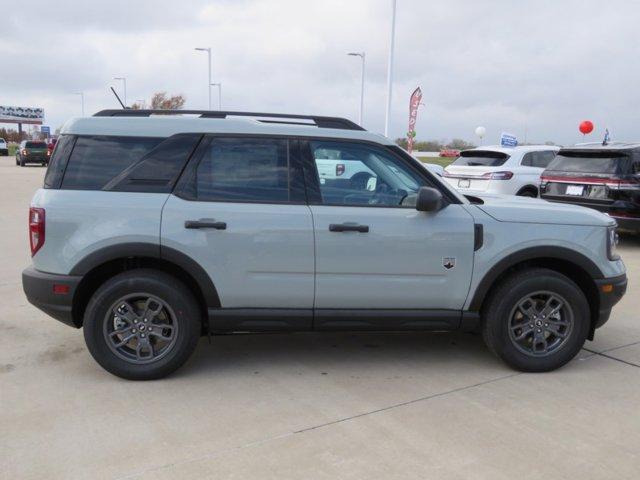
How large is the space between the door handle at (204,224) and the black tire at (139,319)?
413 millimetres

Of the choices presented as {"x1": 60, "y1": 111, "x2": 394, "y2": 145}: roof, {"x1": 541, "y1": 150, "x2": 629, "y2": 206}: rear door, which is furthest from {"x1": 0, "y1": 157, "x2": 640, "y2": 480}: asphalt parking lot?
{"x1": 541, "y1": 150, "x2": 629, "y2": 206}: rear door

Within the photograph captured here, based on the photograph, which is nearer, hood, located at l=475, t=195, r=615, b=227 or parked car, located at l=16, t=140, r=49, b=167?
hood, located at l=475, t=195, r=615, b=227

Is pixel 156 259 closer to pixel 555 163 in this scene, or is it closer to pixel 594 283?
pixel 594 283

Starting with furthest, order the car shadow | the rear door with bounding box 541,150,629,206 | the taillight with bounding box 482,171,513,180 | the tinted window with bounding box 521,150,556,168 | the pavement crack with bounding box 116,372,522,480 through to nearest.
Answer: the tinted window with bounding box 521,150,556,168, the taillight with bounding box 482,171,513,180, the rear door with bounding box 541,150,629,206, the car shadow, the pavement crack with bounding box 116,372,522,480

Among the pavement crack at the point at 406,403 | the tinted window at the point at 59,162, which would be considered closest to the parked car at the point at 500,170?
the pavement crack at the point at 406,403

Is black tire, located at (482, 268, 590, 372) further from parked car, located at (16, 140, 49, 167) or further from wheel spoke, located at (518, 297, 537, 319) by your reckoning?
parked car, located at (16, 140, 49, 167)

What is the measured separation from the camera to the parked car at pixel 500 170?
1170cm

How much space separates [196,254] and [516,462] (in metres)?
2.30

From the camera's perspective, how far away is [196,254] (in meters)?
3.89

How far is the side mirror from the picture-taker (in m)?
3.89

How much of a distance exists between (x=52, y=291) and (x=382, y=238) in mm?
2244

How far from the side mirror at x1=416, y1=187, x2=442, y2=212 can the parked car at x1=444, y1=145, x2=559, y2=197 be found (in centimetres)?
806

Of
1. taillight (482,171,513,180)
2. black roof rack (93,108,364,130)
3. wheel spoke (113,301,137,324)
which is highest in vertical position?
black roof rack (93,108,364,130)

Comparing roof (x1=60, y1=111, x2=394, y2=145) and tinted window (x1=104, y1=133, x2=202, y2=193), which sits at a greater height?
roof (x1=60, y1=111, x2=394, y2=145)
